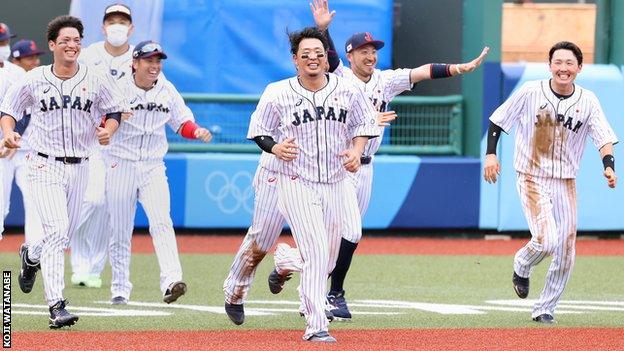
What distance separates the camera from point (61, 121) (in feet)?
33.1

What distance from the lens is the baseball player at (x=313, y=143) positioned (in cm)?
891

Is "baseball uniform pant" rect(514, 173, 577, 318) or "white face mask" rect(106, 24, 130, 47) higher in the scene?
"white face mask" rect(106, 24, 130, 47)

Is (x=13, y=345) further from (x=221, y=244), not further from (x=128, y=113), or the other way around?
(x=221, y=244)

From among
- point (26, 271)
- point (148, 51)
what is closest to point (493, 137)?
point (148, 51)

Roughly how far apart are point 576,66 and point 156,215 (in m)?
3.48

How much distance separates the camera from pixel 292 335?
9172 millimetres

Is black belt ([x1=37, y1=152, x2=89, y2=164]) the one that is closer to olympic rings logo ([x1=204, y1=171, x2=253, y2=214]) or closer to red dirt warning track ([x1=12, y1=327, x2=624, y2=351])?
red dirt warning track ([x1=12, y1=327, x2=624, y2=351])

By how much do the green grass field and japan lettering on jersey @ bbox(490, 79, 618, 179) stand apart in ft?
3.73

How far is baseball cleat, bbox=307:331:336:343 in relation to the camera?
28.7ft

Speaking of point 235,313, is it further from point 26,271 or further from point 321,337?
point 26,271

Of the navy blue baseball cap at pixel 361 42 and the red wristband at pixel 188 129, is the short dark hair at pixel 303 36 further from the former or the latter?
the red wristband at pixel 188 129

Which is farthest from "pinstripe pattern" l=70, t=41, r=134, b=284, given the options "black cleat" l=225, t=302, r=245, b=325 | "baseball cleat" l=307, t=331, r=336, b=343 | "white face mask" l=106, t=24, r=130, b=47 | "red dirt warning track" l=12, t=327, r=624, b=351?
"baseball cleat" l=307, t=331, r=336, b=343

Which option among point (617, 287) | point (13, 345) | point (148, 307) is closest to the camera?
point (13, 345)

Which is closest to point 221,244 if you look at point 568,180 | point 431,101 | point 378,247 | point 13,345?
point 378,247
